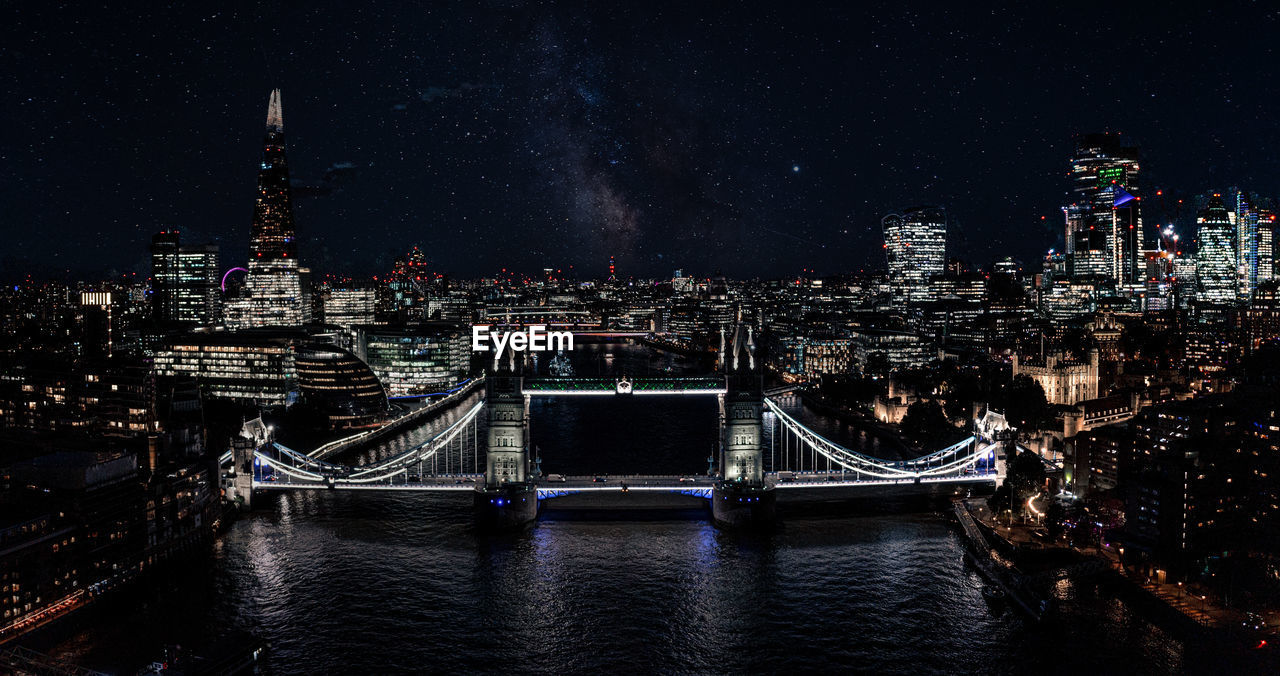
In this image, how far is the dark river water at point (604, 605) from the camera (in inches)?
813

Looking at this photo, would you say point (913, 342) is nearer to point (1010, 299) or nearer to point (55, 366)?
point (1010, 299)

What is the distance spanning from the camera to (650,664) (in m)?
20.3

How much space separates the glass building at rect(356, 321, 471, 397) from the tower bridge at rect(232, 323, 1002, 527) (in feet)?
96.9

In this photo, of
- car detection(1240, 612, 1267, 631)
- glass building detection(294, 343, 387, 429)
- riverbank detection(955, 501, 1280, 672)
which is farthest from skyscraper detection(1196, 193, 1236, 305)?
car detection(1240, 612, 1267, 631)

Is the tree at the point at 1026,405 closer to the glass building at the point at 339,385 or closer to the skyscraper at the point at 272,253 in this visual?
the glass building at the point at 339,385

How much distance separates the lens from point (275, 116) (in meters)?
89.8

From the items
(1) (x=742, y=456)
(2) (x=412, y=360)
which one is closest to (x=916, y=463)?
(1) (x=742, y=456)

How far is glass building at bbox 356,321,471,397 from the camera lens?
6475 cm

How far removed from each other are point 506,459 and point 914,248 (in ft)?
356

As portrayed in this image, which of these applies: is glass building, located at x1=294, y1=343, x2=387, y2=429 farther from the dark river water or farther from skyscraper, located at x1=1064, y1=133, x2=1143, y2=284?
skyscraper, located at x1=1064, y1=133, x2=1143, y2=284

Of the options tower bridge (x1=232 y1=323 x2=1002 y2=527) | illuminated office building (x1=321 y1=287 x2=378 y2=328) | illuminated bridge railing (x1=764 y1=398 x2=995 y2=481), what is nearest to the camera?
tower bridge (x1=232 y1=323 x2=1002 y2=527)

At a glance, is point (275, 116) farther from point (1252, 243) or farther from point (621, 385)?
point (1252, 243)

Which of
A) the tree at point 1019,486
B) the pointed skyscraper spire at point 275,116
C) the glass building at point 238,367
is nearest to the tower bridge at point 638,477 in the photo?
the tree at point 1019,486

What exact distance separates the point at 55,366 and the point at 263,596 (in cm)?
2739
